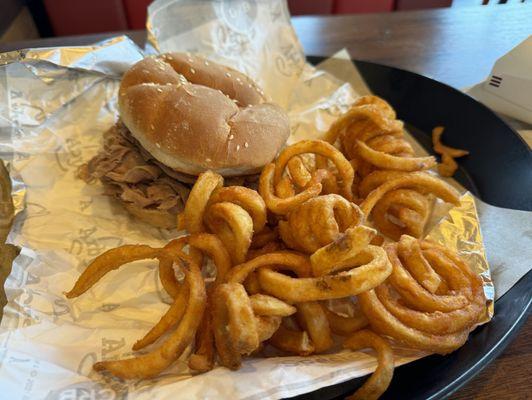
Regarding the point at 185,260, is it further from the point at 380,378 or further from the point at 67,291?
the point at 380,378

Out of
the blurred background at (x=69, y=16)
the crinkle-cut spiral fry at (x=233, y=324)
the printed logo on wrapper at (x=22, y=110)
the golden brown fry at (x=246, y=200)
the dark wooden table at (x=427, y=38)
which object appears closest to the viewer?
the crinkle-cut spiral fry at (x=233, y=324)

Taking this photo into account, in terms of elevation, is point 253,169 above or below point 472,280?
above

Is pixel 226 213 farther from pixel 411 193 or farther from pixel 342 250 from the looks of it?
pixel 411 193

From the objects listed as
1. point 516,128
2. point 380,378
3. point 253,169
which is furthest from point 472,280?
point 516,128

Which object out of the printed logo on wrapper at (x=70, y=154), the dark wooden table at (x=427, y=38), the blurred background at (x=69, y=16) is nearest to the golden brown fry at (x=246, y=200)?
the printed logo on wrapper at (x=70, y=154)

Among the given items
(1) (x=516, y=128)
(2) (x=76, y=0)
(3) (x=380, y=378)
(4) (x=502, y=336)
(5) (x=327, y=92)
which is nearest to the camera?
(3) (x=380, y=378)

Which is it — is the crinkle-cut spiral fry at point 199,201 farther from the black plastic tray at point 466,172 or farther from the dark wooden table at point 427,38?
the dark wooden table at point 427,38

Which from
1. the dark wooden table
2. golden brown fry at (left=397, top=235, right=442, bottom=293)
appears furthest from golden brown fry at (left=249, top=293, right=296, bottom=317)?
the dark wooden table
